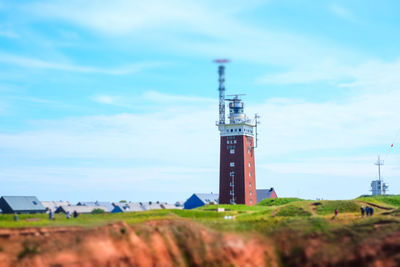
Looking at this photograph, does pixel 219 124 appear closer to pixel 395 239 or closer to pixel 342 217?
pixel 342 217

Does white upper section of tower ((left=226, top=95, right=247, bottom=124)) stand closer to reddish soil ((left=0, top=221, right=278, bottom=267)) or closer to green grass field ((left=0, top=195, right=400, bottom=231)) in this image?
green grass field ((left=0, top=195, right=400, bottom=231))

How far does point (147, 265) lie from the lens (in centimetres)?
6172

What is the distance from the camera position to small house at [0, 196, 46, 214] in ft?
358

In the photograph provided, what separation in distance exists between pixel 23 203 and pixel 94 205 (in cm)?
3998

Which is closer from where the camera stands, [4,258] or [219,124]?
[4,258]

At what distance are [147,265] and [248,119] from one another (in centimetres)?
6934

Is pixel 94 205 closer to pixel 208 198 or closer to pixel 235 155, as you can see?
pixel 208 198

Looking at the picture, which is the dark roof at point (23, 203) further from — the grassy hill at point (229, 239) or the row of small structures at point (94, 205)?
the grassy hill at point (229, 239)

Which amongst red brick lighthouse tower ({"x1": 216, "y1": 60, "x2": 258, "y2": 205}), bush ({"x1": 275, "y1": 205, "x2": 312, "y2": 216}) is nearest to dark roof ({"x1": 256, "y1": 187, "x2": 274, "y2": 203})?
red brick lighthouse tower ({"x1": 216, "y1": 60, "x2": 258, "y2": 205})

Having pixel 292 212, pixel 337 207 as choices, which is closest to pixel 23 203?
pixel 292 212

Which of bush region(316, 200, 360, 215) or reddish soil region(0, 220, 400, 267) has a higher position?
bush region(316, 200, 360, 215)

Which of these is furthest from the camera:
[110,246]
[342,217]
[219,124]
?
[219,124]

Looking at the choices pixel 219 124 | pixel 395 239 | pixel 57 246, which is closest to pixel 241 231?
pixel 395 239

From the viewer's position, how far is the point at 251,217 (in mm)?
84188
